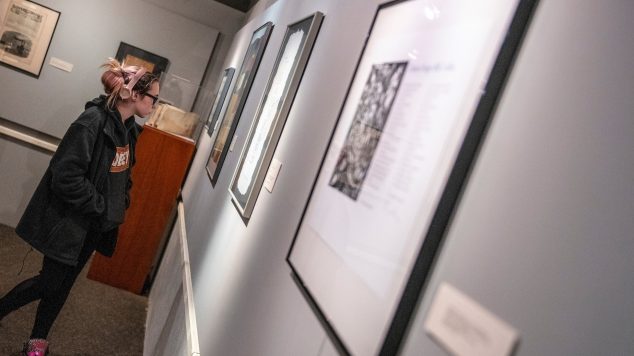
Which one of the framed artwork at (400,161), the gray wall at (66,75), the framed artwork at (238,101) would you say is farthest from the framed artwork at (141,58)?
the framed artwork at (400,161)

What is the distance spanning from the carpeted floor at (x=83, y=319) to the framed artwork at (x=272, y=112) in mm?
1923

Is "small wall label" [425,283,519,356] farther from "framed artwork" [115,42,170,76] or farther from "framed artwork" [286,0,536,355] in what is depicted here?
"framed artwork" [115,42,170,76]

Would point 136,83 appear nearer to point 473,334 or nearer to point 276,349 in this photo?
point 276,349

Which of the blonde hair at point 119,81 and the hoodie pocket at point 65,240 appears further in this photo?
the blonde hair at point 119,81

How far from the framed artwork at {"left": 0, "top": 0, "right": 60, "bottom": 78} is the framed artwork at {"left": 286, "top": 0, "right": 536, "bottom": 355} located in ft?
20.0

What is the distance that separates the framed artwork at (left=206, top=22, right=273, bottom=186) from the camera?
3697mm

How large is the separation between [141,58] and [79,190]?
14.0 feet

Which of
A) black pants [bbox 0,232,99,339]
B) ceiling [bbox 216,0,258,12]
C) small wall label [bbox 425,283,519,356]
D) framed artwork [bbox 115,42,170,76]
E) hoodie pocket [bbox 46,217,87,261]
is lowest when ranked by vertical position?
black pants [bbox 0,232,99,339]

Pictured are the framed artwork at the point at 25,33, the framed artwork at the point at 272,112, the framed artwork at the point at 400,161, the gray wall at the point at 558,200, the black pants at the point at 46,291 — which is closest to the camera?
the gray wall at the point at 558,200

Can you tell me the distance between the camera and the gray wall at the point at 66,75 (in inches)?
251

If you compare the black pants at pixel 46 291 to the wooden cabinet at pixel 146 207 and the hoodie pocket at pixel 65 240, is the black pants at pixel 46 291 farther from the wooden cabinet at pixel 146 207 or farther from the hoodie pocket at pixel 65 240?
the wooden cabinet at pixel 146 207

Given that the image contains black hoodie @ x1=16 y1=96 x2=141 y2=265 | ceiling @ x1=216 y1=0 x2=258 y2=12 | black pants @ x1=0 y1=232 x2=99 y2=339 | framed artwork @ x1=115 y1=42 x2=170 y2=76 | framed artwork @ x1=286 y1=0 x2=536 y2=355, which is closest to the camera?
framed artwork @ x1=286 y1=0 x2=536 y2=355

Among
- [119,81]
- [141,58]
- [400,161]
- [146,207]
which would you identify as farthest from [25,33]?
[400,161]

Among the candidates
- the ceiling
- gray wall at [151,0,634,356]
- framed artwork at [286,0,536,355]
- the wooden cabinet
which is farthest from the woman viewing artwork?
the ceiling
